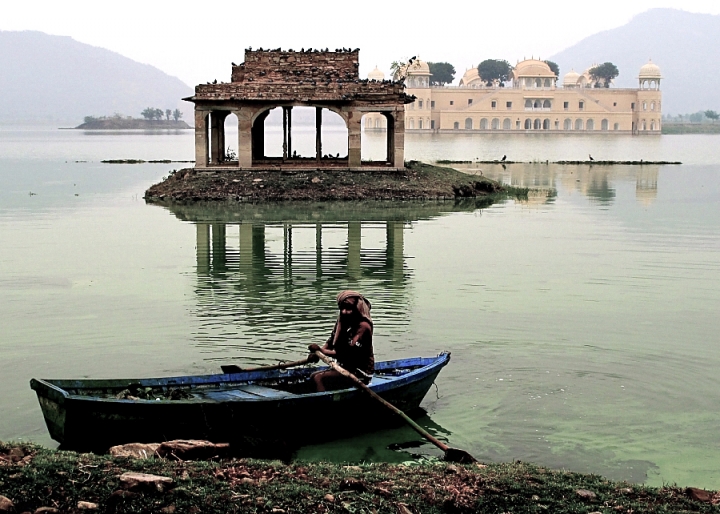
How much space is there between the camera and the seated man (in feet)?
27.8

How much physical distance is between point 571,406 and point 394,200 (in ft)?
60.7

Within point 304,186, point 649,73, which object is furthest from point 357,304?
point 649,73

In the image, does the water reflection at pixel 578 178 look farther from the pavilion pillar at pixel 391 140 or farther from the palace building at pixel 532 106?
the palace building at pixel 532 106

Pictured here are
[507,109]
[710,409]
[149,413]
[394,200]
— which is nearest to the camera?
[149,413]

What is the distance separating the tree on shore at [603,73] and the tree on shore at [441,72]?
22.3m

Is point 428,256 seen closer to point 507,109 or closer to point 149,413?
point 149,413

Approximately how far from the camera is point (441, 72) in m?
158

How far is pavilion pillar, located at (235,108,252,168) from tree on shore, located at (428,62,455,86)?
131043mm

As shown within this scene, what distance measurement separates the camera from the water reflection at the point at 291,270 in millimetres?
11727

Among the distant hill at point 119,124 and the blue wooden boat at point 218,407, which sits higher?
the distant hill at point 119,124

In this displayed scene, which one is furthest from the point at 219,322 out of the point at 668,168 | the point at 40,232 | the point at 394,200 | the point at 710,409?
the point at 668,168

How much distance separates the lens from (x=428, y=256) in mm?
18062

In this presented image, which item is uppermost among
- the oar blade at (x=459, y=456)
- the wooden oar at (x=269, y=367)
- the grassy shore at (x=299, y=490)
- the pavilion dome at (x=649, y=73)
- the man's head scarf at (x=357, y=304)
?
the pavilion dome at (x=649, y=73)

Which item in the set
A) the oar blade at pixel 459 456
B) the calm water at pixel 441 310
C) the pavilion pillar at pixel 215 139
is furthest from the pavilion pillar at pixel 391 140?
the oar blade at pixel 459 456
